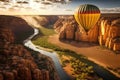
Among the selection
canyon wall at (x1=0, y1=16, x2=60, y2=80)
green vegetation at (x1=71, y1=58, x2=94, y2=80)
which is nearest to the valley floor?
green vegetation at (x1=71, y1=58, x2=94, y2=80)

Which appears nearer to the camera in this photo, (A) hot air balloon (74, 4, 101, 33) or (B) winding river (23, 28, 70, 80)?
(A) hot air balloon (74, 4, 101, 33)

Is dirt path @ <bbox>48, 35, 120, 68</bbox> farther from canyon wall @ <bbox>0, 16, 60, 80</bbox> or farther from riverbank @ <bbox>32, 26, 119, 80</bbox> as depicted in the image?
canyon wall @ <bbox>0, 16, 60, 80</bbox>

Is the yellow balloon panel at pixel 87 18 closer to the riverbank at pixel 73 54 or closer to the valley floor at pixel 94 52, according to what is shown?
the riverbank at pixel 73 54

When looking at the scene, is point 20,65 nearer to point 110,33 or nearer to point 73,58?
point 73,58

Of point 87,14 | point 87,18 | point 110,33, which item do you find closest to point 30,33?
point 110,33

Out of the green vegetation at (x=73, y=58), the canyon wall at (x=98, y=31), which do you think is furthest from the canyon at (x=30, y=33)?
the green vegetation at (x=73, y=58)

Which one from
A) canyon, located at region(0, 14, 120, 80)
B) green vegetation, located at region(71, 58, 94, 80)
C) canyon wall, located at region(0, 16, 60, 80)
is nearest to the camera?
canyon wall, located at region(0, 16, 60, 80)

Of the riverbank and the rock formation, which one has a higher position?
the rock formation
